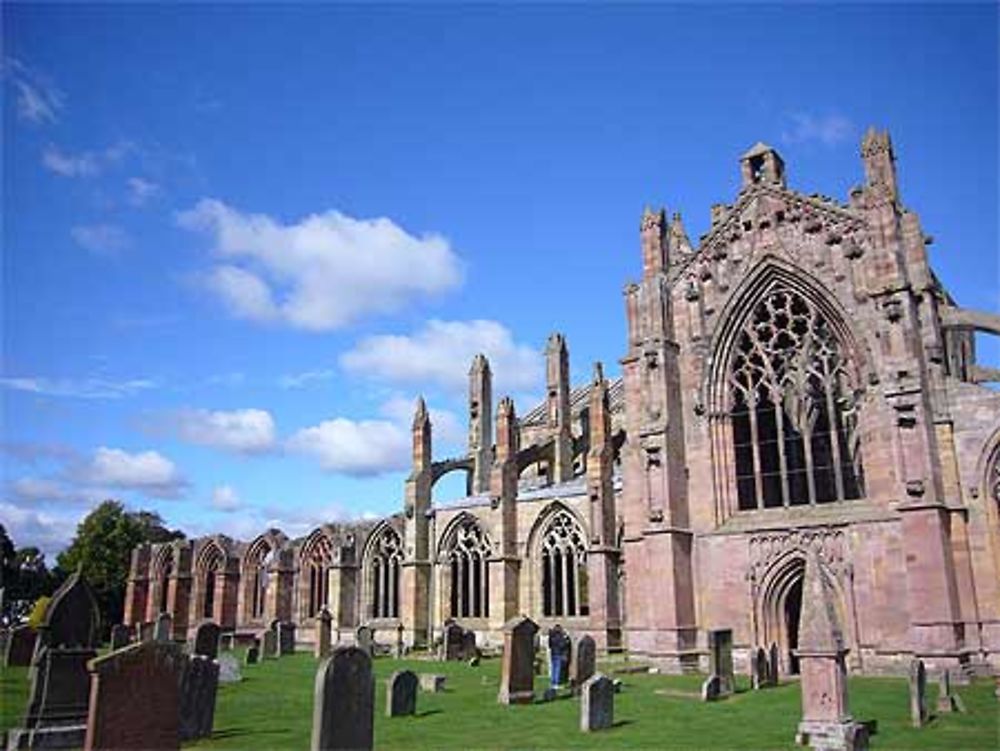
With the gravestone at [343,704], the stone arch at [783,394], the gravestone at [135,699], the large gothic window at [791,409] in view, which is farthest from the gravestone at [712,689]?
the gravestone at [135,699]

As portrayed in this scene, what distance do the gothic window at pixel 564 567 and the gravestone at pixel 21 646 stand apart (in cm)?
1871

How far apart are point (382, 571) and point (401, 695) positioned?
26123 mm

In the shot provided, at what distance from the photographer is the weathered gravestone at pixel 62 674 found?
11781 mm

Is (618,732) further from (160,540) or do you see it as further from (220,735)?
(160,540)

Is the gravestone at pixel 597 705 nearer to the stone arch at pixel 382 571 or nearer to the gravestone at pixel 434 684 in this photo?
the gravestone at pixel 434 684

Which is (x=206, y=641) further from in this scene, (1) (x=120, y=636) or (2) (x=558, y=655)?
(2) (x=558, y=655)

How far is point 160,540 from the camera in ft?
209

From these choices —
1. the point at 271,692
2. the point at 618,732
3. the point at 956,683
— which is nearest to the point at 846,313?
the point at 956,683

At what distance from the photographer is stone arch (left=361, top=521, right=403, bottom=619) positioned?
133 feet

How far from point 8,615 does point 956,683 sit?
190 ft

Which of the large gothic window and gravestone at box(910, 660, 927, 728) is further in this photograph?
the large gothic window

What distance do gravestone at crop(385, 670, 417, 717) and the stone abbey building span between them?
27.3 feet

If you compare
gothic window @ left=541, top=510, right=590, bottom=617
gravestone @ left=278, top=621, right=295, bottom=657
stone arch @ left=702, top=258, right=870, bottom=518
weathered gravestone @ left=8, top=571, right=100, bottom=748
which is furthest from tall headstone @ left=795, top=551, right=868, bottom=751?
gravestone @ left=278, top=621, right=295, bottom=657

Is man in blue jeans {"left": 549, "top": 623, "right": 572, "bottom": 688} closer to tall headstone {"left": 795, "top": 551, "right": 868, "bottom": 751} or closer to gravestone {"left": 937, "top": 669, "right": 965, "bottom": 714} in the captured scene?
gravestone {"left": 937, "top": 669, "right": 965, "bottom": 714}
